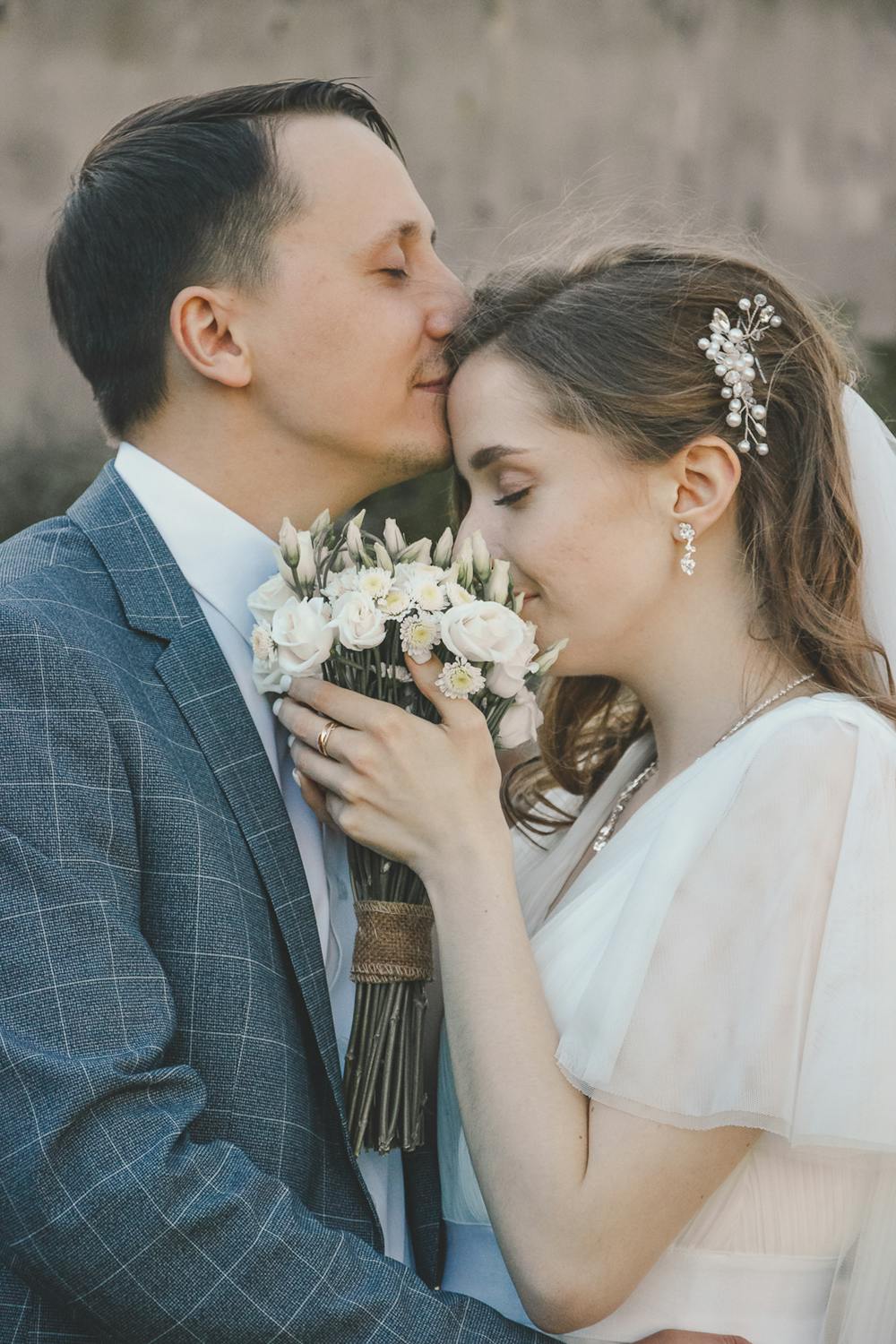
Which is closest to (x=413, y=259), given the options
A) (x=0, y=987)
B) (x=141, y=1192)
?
(x=0, y=987)

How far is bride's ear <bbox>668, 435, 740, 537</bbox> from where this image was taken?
2693mm

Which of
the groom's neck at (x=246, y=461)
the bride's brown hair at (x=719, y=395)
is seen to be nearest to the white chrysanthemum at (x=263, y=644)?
the groom's neck at (x=246, y=461)

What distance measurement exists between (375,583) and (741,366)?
2.69 feet

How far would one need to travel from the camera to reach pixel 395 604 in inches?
94.9

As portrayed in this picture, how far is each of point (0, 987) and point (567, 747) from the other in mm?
1657

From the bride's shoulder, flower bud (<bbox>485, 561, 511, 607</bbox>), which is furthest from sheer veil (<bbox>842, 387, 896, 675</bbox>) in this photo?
flower bud (<bbox>485, 561, 511, 607</bbox>)

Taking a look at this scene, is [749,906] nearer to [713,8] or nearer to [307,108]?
[307,108]

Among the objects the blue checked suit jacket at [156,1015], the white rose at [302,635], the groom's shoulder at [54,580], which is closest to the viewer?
the blue checked suit jacket at [156,1015]

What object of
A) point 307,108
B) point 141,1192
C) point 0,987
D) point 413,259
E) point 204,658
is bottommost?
point 141,1192

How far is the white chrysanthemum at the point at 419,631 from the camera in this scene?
7.89ft

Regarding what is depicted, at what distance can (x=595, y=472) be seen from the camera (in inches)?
105

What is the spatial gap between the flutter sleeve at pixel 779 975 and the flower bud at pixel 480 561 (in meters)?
0.52

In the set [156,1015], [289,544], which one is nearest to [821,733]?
[289,544]

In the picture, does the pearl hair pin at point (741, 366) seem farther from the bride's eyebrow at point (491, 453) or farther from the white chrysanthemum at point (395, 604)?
the white chrysanthemum at point (395, 604)
